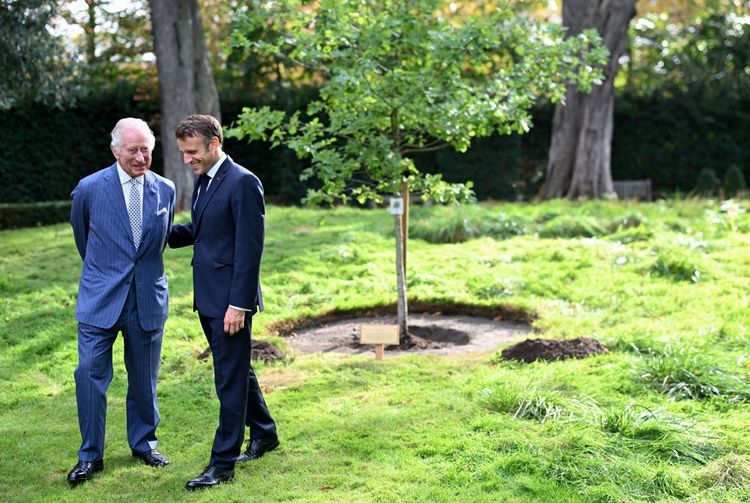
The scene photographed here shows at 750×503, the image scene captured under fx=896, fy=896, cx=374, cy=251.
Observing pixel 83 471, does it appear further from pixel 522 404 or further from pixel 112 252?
pixel 522 404

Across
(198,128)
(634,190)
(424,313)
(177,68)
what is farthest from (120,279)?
(634,190)

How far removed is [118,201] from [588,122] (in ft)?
45.2

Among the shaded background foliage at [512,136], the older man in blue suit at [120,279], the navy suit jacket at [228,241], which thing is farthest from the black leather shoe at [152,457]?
the shaded background foliage at [512,136]

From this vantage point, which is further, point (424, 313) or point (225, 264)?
point (424, 313)

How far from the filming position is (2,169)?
688 inches

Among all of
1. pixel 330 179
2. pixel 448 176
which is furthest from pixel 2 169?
pixel 330 179

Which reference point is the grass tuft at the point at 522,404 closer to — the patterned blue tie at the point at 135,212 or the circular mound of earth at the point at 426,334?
the circular mound of earth at the point at 426,334

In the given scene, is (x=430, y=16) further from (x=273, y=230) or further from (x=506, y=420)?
(x=273, y=230)

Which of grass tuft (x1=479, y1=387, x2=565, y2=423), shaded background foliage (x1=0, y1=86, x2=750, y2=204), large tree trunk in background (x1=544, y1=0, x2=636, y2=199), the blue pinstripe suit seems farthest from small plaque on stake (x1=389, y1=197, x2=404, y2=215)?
shaded background foliage (x1=0, y1=86, x2=750, y2=204)

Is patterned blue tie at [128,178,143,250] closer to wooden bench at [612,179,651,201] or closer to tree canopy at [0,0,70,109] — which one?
tree canopy at [0,0,70,109]

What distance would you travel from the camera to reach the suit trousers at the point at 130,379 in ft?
16.0

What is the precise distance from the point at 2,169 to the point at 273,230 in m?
7.54

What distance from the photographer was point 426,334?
8.48 meters

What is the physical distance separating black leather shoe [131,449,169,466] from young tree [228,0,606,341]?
2991mm
